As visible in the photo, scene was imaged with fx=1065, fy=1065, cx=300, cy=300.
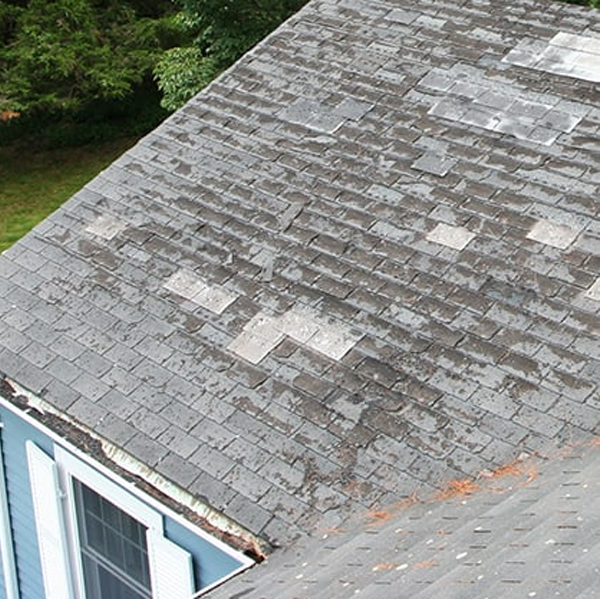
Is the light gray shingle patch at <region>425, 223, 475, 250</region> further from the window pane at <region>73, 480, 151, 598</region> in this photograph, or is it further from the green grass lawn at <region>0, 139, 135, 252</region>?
the green grass lawn at <region>0, 139, 135, 252</region>

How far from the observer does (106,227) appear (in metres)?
8.71

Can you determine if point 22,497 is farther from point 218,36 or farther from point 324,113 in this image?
point 218,36

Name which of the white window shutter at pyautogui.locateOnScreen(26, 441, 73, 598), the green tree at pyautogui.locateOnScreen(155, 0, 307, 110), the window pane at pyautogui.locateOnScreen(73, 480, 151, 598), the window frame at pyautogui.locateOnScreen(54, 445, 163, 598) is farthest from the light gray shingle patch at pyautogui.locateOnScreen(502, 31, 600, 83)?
the green tree at pyautogui.locateOnScreen(155, 0, 307, 110)

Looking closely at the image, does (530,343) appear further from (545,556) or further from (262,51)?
(262,51)

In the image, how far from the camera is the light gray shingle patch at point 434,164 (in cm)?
812

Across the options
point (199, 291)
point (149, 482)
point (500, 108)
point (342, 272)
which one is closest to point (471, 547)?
point (149, 482)

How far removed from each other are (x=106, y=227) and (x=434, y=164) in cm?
271

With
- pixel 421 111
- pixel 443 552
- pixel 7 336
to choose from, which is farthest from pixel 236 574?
pixel 421 111

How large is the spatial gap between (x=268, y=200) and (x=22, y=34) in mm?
13734

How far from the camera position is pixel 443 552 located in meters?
5.03

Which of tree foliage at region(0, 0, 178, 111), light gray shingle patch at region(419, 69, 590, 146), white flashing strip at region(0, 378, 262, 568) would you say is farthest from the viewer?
tree foliage at region(0, 0, 178, 111)

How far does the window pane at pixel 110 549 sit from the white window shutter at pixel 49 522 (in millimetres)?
147

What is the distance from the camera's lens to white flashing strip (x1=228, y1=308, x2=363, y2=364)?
7.07m

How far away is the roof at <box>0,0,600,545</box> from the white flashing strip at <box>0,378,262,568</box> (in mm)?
95
